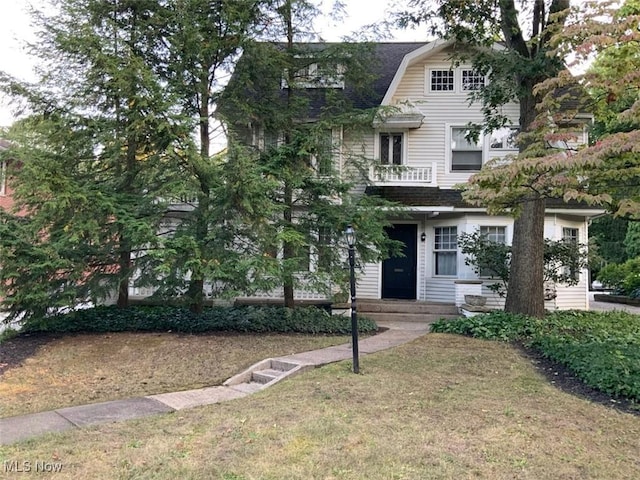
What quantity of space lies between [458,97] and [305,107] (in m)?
6.32

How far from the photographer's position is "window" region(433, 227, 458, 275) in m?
13.7

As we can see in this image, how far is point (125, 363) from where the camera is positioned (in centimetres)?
779

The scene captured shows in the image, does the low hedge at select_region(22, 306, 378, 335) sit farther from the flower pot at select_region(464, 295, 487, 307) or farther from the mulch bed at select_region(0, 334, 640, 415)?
the flower pot at select_region(464, 295, 487, 307)

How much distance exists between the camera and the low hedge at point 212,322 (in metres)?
10.1

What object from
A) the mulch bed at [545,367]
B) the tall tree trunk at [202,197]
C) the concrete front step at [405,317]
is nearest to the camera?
the mulch bed at [545,367]

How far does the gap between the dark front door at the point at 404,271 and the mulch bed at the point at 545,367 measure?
605cm

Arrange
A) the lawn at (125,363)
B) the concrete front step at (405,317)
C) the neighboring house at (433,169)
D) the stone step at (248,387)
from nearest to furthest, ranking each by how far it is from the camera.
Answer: the lawn at (125,363) < the stone step at (248,387) < the concrete front step at (405,317) < the neighboring house at (433,169)

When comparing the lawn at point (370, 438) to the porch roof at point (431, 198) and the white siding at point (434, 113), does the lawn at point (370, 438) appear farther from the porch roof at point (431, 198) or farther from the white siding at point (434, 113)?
the white siding at point (434, 113)

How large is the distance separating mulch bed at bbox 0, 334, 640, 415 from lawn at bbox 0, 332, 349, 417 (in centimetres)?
8

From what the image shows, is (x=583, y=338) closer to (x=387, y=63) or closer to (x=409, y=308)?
(x=409, y=308)

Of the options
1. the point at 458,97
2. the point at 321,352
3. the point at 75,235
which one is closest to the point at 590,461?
the point at 321,352

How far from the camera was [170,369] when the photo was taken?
24.4 feet

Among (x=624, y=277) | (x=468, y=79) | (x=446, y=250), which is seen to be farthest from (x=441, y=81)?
(x=624, y=277)

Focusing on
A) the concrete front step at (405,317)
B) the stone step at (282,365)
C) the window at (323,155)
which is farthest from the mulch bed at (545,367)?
the window at (323,155)
